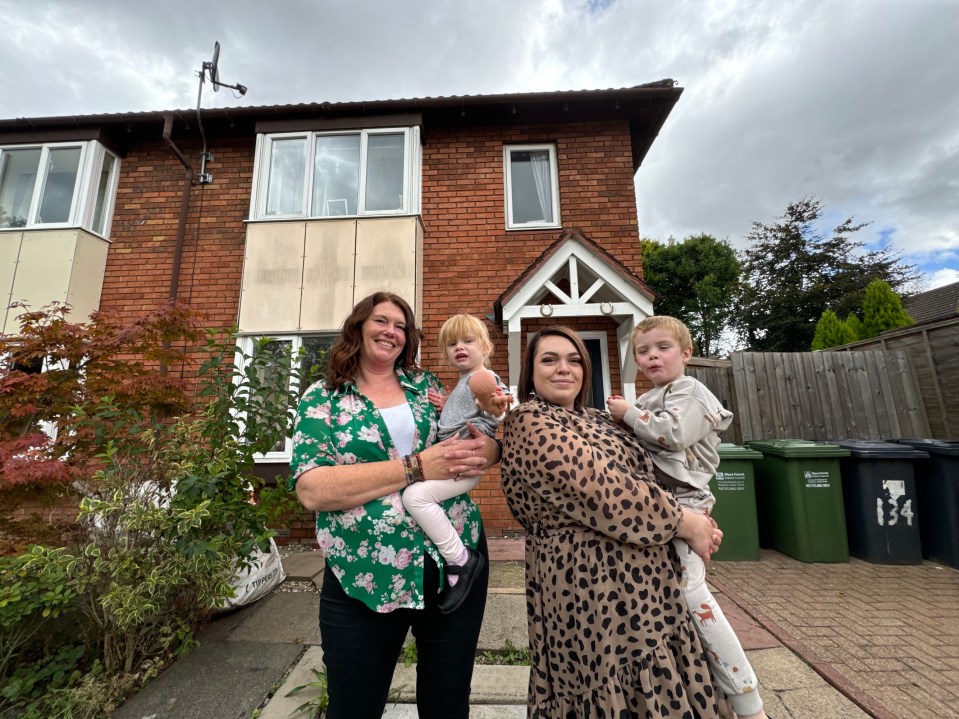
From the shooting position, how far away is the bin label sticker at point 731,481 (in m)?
4.44

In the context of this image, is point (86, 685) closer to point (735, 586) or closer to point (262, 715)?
point (262, 715)

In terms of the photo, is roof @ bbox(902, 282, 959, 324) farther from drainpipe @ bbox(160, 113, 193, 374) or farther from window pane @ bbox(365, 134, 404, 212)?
drainpipe @ bbox(160, 113, 193, 374)

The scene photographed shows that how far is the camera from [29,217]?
21.3 ft

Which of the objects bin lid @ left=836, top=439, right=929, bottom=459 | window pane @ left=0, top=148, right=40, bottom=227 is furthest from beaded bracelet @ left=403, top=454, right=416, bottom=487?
window pane @ left=0, top=148, right=40, bottom=227

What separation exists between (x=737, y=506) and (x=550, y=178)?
542cm

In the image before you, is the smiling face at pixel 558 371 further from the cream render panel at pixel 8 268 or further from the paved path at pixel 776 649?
the cream render panel at pixel 8 268

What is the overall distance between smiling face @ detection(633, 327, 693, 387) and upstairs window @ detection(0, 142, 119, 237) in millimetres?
8657

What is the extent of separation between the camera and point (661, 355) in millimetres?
2014

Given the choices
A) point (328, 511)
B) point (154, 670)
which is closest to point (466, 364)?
point (328, 511)

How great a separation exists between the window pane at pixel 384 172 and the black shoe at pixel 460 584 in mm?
6049

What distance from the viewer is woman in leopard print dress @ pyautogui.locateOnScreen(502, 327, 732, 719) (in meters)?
1.21

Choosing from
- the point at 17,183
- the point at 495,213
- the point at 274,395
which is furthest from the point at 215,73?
the point at 274,395

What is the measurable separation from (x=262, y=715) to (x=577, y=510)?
2.31 metres

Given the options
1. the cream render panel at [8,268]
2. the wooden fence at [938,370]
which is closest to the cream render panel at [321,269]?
the cream render panel at [8,268]
